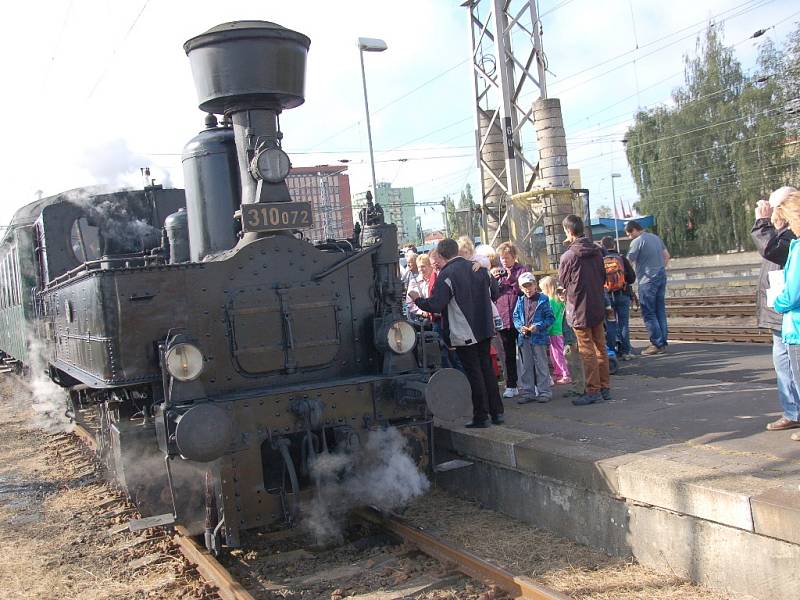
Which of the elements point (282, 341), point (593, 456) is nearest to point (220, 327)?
point (282, 341)

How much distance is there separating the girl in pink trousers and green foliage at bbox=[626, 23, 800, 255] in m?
33.8

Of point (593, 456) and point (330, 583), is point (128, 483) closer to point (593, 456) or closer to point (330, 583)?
point (330, 583)

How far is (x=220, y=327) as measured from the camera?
5082 mm

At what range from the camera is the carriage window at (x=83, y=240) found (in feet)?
25.3

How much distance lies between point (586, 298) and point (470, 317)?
106 centimetres

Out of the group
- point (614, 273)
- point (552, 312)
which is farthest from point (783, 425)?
point (614, 273)

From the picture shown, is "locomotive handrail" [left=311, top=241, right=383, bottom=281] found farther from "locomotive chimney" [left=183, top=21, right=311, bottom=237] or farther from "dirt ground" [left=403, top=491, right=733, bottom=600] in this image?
"dirt ground" [left=403, top=491, right=733, bottom=600]

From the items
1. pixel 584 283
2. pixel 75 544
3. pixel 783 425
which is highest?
pixel 584 283

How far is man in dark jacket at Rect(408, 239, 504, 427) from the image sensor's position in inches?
242

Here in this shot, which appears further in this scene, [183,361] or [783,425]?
[783,425]

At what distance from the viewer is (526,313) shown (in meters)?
7.22

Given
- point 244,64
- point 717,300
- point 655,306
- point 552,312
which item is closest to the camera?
point 244,64

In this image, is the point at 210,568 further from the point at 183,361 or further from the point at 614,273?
the point at 614,273

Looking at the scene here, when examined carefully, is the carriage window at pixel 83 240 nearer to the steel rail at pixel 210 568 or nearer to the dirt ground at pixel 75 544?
the dirt ground at pixel 75 544
